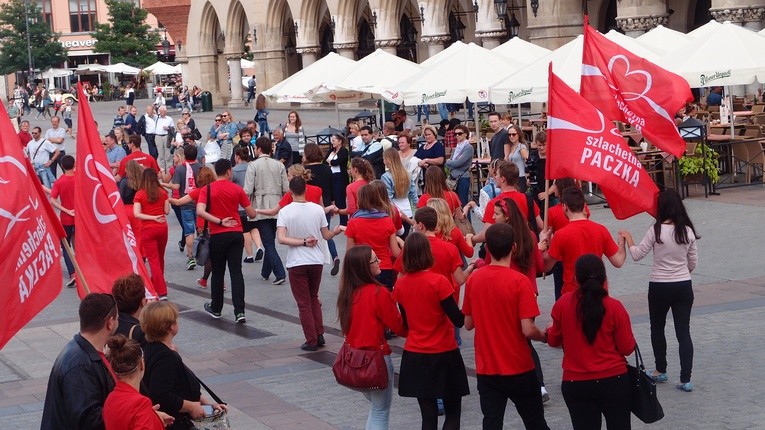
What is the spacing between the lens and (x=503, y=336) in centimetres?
686

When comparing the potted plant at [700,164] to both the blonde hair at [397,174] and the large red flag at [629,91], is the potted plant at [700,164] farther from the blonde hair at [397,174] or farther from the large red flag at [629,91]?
the large red flag at [629,91]

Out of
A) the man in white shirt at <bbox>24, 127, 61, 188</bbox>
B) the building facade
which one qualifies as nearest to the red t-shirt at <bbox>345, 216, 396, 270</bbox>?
the man in white shirt at <bbox>24, 127, 61, 188</bbox>

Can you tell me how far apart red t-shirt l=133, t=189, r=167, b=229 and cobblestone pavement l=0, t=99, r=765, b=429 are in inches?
41.3

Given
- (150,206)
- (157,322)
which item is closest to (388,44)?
(150,206)

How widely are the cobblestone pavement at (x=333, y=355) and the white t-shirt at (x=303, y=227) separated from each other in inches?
32.7

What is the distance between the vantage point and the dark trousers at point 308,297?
10773 millimetres

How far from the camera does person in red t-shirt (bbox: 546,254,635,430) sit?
664 cm

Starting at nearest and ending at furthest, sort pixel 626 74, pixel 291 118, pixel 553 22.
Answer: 1. pixel 626 74
2. pixel 291 118
3. pixel 553 22

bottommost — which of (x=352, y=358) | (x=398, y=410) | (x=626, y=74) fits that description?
(x=398, y=410)

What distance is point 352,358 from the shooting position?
7324 millimetres

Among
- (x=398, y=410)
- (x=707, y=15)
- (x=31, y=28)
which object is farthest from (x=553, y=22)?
(x=31, y=28)

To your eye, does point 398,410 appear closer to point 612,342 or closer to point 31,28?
point 612,342

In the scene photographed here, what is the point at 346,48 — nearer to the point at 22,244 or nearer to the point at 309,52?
the point at 309,52

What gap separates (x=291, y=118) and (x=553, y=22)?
14.3 metres
